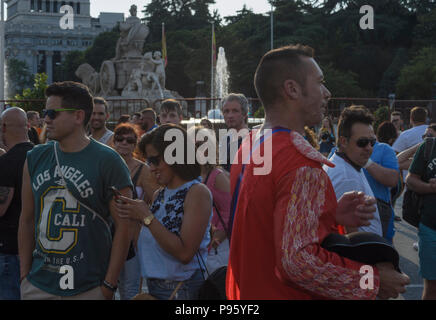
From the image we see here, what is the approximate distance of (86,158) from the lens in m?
3.10

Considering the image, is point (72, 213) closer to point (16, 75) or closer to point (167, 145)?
point (167, 145)

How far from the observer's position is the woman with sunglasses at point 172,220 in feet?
9.93

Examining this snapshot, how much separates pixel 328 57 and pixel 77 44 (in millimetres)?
59906

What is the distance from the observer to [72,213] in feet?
9.99

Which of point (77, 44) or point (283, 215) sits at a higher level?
point (77, 44)

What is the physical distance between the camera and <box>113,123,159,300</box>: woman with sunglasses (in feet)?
14.3

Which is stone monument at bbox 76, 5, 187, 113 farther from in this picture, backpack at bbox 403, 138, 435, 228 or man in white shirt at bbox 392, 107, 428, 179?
backpack at bbox 403, 138, 435, 228

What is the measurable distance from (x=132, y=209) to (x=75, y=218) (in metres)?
0.32

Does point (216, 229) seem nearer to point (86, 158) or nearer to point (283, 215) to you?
point (86, 158)

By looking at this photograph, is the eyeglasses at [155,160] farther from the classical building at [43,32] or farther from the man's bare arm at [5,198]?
the classical building at [43,32]

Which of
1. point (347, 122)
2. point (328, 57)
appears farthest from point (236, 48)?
point (347, 122)

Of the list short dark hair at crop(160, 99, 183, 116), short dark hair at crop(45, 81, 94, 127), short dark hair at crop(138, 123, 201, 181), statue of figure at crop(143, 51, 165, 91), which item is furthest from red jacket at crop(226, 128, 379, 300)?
statue of figure at crop(143, 51, 165, 91)

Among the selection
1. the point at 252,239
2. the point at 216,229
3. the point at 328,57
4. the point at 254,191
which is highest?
the point at 328,57

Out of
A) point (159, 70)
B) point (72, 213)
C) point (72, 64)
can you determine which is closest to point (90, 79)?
point (159, 70)
